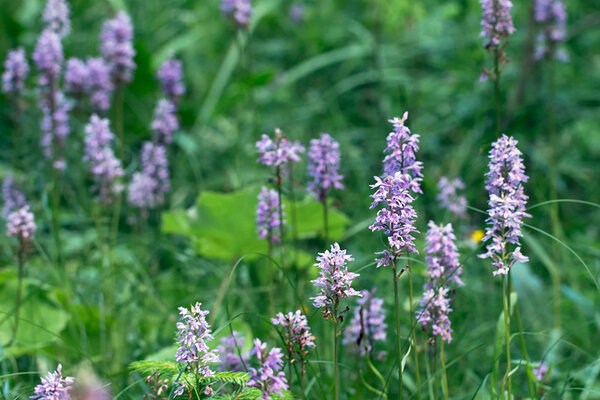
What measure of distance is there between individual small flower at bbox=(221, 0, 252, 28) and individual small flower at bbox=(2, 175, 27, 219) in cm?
152

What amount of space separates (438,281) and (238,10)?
7.77ft

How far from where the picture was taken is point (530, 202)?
15.5ft

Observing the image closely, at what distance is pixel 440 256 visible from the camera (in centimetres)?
226

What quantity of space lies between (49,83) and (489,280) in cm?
265

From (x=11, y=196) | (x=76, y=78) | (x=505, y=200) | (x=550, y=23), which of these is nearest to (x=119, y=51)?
(x=76, y=78)

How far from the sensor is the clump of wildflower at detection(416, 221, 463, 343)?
208 cm

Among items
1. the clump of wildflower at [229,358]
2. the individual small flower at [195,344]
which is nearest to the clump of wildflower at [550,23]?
the clump of wildflower at [229,358]

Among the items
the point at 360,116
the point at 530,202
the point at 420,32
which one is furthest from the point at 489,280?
the point at 420,32

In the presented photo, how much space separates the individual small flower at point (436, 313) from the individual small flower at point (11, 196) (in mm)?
2657

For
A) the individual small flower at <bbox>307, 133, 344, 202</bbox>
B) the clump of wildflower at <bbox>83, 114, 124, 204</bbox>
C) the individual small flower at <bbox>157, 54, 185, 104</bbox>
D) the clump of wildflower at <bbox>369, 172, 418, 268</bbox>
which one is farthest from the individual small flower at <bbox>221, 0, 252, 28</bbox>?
the clump of wildflower at <bbox>369, 172, 418, 268</bbox>

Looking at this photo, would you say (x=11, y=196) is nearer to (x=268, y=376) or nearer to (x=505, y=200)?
(x=268, y=376)

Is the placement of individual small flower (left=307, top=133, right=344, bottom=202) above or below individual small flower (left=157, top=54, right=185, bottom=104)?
below

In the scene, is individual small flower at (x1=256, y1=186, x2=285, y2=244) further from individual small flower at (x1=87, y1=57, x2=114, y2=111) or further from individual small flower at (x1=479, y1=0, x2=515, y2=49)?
individual small flower at (x1=87, y1=57, x2=114, y2=111)

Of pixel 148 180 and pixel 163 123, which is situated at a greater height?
pixel 163 123
